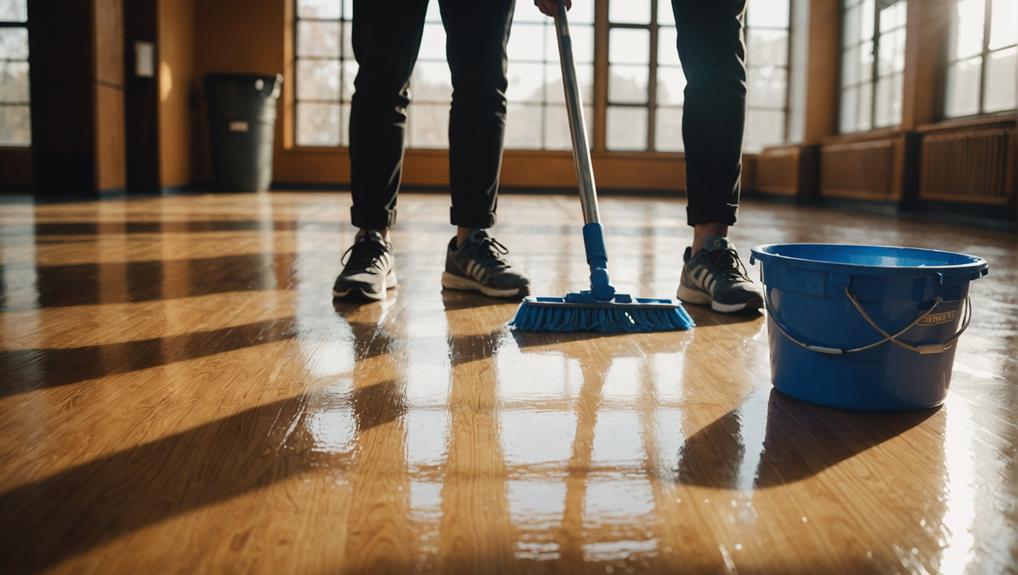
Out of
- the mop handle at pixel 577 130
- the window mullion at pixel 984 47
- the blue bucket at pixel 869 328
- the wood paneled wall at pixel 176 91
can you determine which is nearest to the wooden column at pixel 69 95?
the wood paneled wall at pixel 176 91

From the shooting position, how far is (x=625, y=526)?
625 millimetres

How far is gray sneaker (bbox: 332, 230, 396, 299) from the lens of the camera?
1628 mm

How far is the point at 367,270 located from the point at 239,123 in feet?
21.3

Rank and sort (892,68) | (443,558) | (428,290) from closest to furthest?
(443,558), (428,290), (892,68)

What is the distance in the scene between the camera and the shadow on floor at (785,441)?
0.74m

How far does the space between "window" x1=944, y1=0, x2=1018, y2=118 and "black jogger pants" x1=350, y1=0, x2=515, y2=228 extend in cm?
442

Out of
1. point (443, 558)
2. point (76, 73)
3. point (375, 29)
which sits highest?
point (76, 73)

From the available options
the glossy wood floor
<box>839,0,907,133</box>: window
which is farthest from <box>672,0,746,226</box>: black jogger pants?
<box>839,0,907,133</box>: window

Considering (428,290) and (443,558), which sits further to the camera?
(428,290)

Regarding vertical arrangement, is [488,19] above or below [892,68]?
below

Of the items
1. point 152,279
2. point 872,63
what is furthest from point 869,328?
point 872,63

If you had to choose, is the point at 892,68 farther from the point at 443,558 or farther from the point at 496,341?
the point at 443,558

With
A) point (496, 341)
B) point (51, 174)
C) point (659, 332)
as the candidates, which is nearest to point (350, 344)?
point (496, 341)

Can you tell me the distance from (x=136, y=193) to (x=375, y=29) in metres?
6.02
